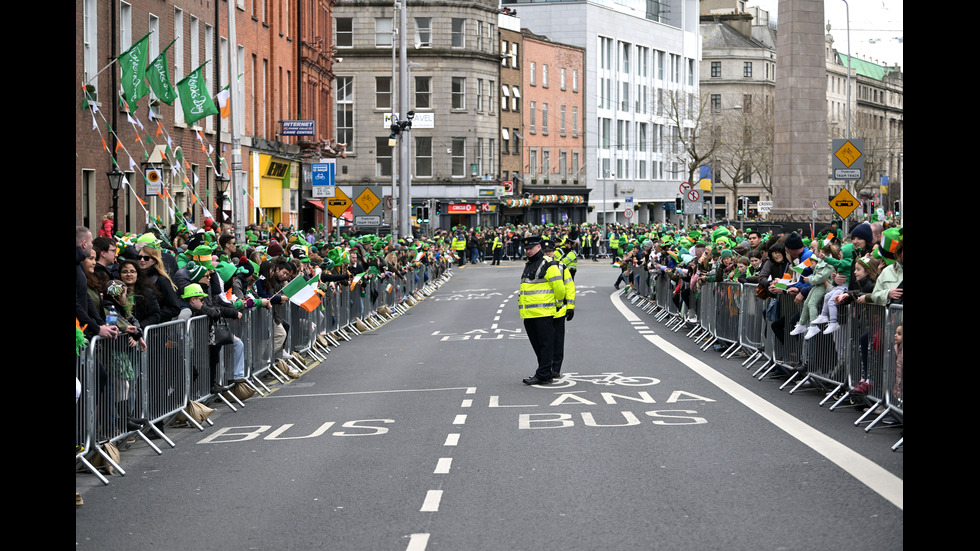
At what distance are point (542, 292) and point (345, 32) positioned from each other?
65.0 metres

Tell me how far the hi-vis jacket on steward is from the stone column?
2143 cm

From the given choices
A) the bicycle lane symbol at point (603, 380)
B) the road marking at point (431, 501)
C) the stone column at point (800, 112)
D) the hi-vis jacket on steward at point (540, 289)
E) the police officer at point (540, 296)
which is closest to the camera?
the road marking at point (431, 501)

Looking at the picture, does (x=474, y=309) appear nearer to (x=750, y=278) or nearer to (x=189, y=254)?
(x=750, y=278)

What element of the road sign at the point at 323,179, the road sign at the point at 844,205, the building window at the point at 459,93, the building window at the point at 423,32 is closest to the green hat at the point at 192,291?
the road sign at the point at 844,205

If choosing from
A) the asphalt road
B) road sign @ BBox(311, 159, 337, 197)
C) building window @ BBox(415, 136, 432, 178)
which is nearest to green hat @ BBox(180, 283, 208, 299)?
the asphalt road

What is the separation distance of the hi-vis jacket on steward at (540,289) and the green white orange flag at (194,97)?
12.0m

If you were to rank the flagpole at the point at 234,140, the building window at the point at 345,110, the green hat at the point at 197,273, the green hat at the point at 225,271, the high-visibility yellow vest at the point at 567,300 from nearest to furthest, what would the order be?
the green hat at the point at 197,273
the green hat at the point at 225,271
the high-visibility yellow vest at the point at 567,300
the flagpole at the point at 234,140
the building window at the point at 345,110

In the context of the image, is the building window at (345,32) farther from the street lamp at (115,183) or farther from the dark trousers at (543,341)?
the dark trousers at (543,341)

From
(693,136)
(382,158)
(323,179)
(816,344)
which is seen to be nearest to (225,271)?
(816,344)

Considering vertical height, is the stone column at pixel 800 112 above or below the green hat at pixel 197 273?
above

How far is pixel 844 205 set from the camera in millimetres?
26625

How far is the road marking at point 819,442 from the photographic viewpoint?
30.0ft

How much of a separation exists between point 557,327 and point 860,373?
15.2ft

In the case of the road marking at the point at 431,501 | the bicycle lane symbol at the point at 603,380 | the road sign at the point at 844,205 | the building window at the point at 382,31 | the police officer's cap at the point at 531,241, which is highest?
the building window at the point at 382,31
